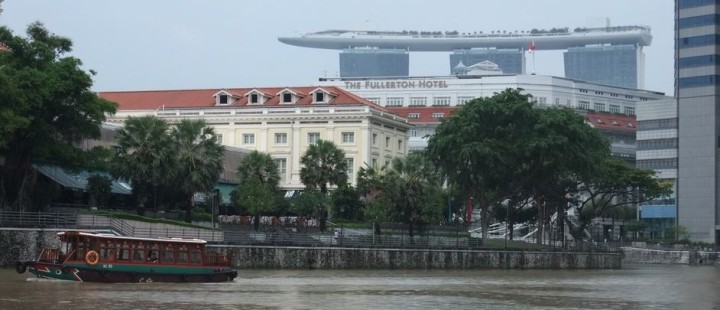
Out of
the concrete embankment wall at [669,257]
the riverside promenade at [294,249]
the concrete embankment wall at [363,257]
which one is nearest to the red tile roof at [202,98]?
the riverside promenade at [294,249]

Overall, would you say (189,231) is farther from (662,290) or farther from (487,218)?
(487,218)

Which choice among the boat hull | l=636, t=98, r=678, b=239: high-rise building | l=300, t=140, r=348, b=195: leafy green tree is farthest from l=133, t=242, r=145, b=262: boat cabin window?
l=636, t=98, r=678, b=239: high-rise building

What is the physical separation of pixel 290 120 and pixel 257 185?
3207 centimetres

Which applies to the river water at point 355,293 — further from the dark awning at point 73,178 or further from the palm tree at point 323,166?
the palm tree at point 323,166

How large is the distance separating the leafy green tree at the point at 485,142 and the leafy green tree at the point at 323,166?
9.57 metres

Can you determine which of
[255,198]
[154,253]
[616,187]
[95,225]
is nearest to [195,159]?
[255,198]

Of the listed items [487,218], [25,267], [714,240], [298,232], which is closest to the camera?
[25,267]

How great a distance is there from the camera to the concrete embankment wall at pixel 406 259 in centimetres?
8881

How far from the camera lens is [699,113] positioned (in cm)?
17062

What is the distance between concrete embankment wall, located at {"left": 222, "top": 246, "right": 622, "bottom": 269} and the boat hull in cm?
1289

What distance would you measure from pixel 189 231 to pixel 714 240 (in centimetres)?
9304

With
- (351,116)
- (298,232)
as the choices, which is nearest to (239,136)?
(351,116)

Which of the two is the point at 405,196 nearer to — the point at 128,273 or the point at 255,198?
the point at 255,198

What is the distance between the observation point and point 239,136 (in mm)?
139125
